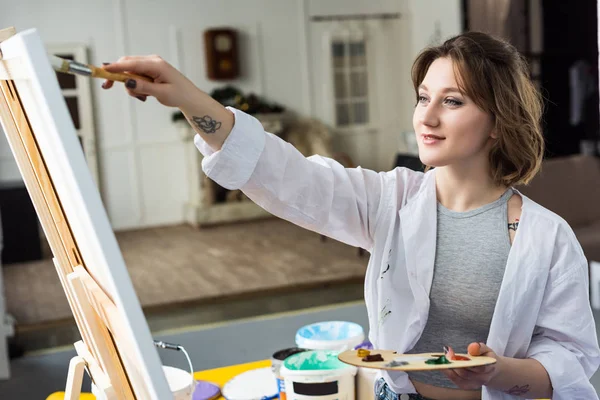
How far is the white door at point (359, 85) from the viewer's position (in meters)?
8.80

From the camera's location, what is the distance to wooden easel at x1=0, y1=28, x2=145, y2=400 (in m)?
0.92

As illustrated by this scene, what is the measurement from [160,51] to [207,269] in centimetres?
307

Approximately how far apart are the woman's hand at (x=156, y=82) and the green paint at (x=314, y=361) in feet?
2.07

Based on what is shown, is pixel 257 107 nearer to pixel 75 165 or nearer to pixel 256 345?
pixel 256 345

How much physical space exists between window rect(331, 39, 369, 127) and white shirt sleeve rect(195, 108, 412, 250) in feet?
24.8

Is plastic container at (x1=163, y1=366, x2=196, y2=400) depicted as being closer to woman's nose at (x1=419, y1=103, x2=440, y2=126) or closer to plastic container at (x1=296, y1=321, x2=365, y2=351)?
plastic container at (x1=296, y1=321, x2=365, y2=351)

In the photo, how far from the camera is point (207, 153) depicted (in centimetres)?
129

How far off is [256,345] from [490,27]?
479 centimetres

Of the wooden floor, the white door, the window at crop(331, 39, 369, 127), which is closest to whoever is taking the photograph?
the wooden floor

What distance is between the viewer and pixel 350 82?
9.00 m

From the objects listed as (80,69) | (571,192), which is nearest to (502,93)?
(80,69)

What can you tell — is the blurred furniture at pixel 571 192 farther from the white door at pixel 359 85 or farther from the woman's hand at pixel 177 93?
the white door at pixel 359 85

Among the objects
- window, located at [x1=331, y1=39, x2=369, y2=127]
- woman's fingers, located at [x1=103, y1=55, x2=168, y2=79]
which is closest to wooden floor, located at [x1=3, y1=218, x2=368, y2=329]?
window, located at [x1=331, y1=39, x2=369, y2=127]

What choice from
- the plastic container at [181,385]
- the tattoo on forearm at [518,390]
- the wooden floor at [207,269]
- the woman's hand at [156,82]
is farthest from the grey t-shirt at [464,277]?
the wooden floor at [207,269]
